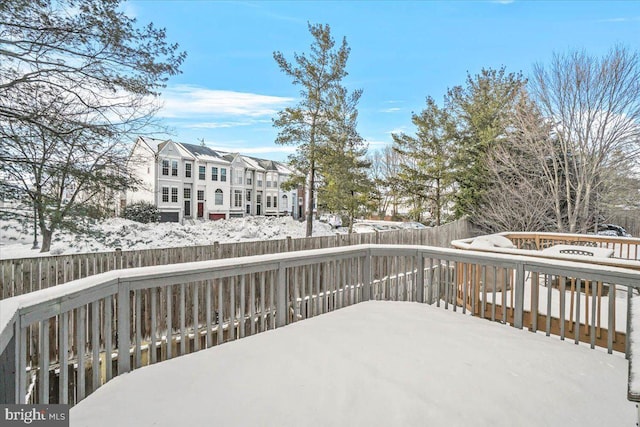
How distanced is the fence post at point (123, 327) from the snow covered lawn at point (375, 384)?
4.1 inches

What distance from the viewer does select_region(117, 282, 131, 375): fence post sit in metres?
2.58

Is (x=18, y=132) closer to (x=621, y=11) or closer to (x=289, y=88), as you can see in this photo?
(x=289, y=88)

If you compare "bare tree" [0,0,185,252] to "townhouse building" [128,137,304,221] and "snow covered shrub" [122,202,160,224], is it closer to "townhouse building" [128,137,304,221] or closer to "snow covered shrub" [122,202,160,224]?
"snow covered shrub" [122,202,160,224]

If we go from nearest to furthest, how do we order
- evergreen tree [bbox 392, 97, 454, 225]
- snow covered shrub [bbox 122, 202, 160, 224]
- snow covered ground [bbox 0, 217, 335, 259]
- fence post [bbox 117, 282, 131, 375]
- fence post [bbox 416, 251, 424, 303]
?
fence post [bbox 117, 282, 131, 375]
fence post [bbox 416, 251, 424, 303]
snow covered ground [bbox 0, 217, 335, 259]
evergreen tree [bbox 392, 97, 454, 225]
snow covered shrub [bbox 122, 202, 160, 224]

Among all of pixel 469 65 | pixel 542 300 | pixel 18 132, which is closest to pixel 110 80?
pixel 18 132

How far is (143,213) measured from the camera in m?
19.0

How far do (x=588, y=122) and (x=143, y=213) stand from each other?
19.7 meters

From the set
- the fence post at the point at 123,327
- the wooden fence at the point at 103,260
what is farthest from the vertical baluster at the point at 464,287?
the wooden fence at the point at 103,260

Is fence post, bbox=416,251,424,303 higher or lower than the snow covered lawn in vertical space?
higher

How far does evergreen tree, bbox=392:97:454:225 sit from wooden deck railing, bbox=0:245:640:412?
42.0 ft

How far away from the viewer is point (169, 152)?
24.6 metres

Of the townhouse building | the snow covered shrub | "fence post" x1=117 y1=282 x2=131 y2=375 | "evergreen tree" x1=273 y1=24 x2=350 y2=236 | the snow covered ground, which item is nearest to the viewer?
"fence post" x1=117 y1=282 x2=131 y2=375

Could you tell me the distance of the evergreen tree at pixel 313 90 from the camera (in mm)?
14930

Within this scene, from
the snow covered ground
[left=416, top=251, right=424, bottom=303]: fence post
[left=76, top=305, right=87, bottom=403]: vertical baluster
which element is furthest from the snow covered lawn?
the snow covered ground
